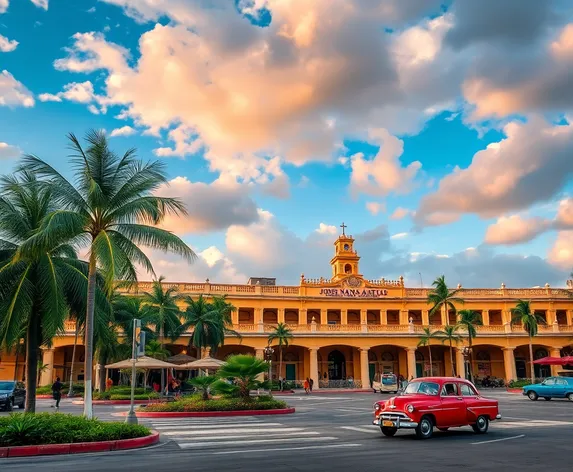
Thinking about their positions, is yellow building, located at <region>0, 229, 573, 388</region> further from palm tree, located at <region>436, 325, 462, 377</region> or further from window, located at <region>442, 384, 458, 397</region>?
window, located at <region>442, 384, 458, 397</region>

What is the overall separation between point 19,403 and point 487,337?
46.0 metres

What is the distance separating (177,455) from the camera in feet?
38.2

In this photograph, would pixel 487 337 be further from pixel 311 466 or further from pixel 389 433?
pixel 311 466

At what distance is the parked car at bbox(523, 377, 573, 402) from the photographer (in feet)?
111

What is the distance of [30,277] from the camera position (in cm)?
1830

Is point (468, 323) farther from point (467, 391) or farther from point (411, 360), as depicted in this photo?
point (467, 391)

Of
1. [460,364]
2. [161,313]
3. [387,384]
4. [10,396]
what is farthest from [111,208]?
[460,364]

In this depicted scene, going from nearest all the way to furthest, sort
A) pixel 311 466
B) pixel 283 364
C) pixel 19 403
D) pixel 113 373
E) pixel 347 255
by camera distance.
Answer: pixel 311 466 → pixel 19 403 → pixel 113 373 → pixel 283 364 → pixel 347 255

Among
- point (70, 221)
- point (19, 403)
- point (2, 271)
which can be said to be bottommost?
point (19, 403)

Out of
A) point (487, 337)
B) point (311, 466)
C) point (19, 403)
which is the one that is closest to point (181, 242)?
point (311, 466)

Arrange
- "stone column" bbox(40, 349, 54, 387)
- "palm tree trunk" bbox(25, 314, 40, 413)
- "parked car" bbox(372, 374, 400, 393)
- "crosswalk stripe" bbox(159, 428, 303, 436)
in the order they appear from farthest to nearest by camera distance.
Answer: "stone column" bbox(40, 349, 54, 387) < "parked car" bbox(372, 374, 400, 393) < "palm tree trunk" bbox(25, 314, 40, 413) < "crosswalk stripe" bbox(159, 428, 303, 436)

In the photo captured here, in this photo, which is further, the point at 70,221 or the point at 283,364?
the point at 283,364

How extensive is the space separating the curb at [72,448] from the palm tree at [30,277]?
635cm

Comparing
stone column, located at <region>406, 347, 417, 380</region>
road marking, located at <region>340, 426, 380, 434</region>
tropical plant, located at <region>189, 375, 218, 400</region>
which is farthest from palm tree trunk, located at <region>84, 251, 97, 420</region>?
stone column, located at <region>406, 347, 417, 380</region>
